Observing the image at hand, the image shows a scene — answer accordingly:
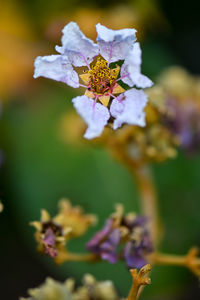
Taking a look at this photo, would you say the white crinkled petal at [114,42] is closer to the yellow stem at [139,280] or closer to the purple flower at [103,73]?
the purple flower at [103,73]

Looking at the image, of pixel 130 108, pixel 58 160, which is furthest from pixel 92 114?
pixel 58 160

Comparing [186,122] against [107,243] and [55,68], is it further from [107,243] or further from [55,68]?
[55,68]

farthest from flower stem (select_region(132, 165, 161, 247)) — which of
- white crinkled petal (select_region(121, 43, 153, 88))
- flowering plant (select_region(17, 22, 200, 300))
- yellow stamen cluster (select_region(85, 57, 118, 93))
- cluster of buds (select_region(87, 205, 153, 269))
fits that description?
white crinkled petal (select_region(121, 43, 153, 88))

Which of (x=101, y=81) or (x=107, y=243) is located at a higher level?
(x=101, y=81)

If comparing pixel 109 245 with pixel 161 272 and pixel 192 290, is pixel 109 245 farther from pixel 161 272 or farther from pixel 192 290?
pixel 192 290

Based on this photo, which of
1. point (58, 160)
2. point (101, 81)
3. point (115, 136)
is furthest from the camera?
point (58, 160)

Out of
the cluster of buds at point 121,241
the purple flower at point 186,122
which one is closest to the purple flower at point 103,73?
the cluster of buds at point 121,241

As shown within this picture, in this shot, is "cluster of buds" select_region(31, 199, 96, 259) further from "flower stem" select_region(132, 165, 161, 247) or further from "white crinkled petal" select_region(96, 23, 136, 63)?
"white crinkled petal" select_region(96, 23, 136, 63)
